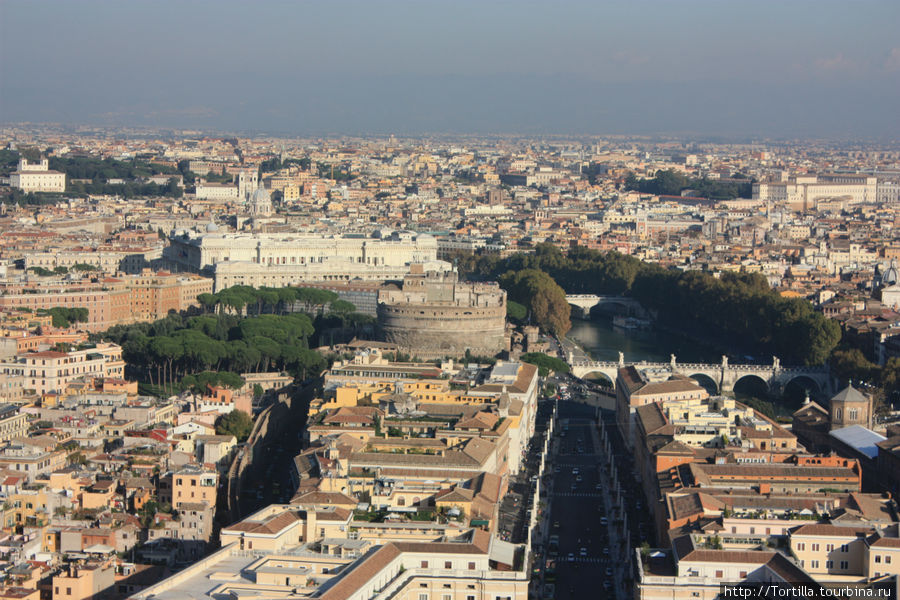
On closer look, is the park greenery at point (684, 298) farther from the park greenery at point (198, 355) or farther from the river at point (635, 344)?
the park greenery at point (198, 355)

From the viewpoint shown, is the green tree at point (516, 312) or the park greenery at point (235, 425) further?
the green tree at point (516, 312)

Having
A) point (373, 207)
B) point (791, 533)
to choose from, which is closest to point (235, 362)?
point (791, 533)

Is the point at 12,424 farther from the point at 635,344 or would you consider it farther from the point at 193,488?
the point at 635,344

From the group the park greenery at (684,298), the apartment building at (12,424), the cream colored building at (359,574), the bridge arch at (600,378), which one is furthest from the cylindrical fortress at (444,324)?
the cream colored building at (359,574)

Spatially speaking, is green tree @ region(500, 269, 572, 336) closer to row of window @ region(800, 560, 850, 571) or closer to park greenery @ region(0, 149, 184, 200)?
row of window @ region(800, 560, 850, 571)

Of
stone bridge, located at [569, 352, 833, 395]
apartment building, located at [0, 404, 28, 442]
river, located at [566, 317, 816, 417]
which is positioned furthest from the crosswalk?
stone bridge, located at [569, 352, 833, 395]

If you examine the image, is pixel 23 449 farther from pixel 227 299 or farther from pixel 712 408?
pixel 227 299
